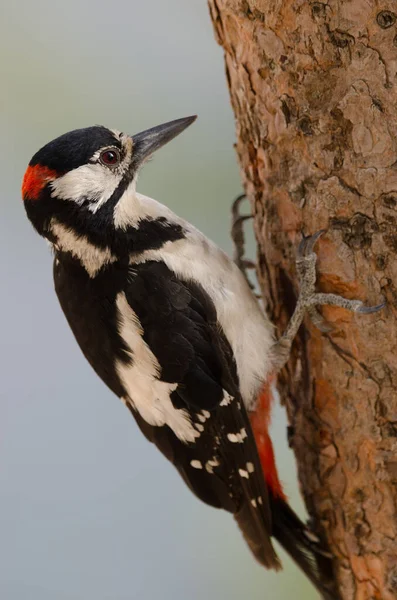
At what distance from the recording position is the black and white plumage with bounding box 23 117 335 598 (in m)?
1.72

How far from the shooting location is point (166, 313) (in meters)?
1.72

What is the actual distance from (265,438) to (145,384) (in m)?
0.38

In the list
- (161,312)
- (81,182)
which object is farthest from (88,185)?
(161,312)

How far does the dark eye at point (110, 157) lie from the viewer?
1.74 metres

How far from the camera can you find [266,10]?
154 centimetres

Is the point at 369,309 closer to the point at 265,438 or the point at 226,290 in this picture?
the point at 226,290

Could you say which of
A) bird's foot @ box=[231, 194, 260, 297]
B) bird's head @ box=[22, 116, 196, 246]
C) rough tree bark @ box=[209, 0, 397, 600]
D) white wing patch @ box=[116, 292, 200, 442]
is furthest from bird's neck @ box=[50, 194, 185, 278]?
bird's foot @ box=[231, 194, 260, 297]

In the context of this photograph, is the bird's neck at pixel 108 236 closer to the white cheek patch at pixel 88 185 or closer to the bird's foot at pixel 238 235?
the white cheek patch at pixel 88 185

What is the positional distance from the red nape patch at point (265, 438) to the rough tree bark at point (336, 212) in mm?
79

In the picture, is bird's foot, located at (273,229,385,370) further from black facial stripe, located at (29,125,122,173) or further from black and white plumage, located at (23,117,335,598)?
black facial stripe, located at (29,125,122,173)

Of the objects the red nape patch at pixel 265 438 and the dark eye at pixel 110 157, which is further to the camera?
the red nape patch at pixel 265 438

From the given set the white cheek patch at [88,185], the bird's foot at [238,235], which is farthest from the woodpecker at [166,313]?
the bird's foot at [238,235]

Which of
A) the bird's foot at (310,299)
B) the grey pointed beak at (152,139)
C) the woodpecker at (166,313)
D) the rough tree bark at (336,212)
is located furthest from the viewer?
the grey pointed beak at (152,139)

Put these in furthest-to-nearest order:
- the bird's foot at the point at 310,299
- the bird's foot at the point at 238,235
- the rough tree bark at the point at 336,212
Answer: the bird's foot at the point at 238,235 < the bird's foot at the point at 310,299 < the rough tree bark at the point at 336,212
